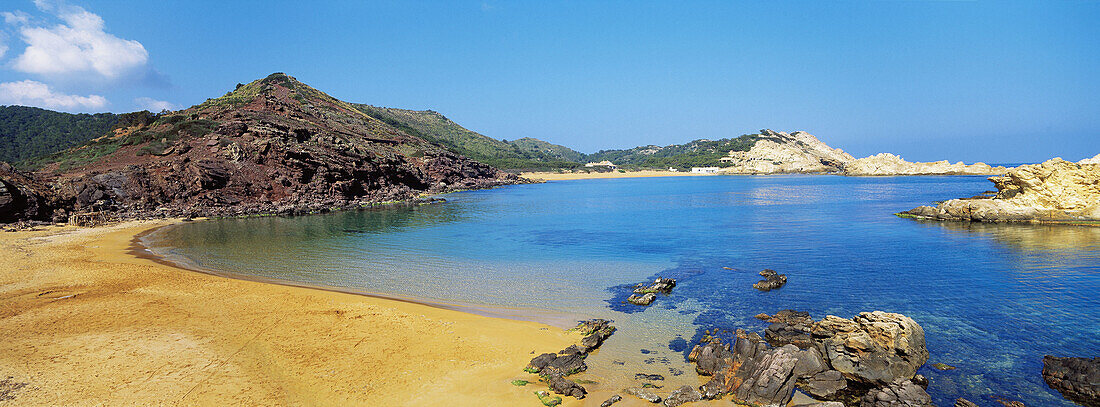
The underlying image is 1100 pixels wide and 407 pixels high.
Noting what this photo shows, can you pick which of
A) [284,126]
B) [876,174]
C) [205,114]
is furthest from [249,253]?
[876,174]

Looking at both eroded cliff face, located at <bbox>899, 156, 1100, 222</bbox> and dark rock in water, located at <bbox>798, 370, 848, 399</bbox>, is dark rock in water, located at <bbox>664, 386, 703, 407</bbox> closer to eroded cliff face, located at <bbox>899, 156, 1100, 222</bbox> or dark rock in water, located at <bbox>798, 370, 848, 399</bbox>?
dark rock in water, located at <bbox>798, 370, 848, 399</bbox>

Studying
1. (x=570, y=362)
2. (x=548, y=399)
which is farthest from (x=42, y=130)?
(x=548, y=399)

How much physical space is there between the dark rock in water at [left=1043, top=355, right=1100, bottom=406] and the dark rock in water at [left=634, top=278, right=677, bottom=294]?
898cm

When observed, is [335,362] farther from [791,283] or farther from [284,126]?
[284,126]

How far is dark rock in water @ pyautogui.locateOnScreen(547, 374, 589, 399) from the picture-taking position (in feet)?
29.2

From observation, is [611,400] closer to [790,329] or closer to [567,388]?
[567,388]

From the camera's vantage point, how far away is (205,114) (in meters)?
69.8

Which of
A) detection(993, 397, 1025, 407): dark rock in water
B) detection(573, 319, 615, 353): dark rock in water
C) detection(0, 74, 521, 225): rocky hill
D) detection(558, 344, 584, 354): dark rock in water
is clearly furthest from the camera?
detection(0, 74, 521, 225): rocky hill

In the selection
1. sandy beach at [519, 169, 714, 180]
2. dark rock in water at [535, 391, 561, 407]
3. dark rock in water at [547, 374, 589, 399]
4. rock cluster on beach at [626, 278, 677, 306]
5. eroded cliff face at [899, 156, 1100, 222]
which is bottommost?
dark rock in water at [535, 391, 561, 407]

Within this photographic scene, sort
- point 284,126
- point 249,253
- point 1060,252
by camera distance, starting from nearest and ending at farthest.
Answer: point 1060,252, point 249,253, point 284,126

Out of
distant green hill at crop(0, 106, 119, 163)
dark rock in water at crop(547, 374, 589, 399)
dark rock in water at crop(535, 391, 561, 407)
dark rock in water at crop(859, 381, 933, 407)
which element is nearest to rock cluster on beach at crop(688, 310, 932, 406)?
dark rock in water at crop(859, 381, 933, 407)

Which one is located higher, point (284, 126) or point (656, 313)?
point (284, 126)

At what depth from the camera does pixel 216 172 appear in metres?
48.3

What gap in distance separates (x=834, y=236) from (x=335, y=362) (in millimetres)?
27179
